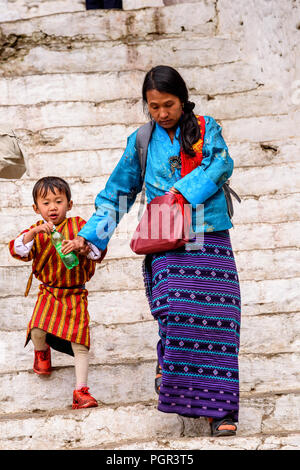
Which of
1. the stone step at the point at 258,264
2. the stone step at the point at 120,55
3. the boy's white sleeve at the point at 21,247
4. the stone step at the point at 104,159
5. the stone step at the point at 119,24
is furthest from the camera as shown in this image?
the stone step at the point at 119,24

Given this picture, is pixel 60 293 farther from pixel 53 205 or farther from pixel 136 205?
pixel 136 205

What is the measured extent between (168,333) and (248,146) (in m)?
2.94

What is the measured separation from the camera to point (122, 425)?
3594mm

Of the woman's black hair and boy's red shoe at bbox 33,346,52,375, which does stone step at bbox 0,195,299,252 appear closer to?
boy's red shoe at bbox 33,346,52,375

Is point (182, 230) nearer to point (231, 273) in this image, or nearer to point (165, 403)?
point (231, 273)

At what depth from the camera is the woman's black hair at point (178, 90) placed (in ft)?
11.3

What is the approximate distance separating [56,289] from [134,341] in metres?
0.67

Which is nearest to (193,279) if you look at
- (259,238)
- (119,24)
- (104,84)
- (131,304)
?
(131,304)

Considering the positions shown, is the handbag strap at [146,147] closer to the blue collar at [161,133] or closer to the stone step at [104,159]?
the blue collar at [161,133]

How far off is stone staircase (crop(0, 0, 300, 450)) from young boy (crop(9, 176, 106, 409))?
210mm

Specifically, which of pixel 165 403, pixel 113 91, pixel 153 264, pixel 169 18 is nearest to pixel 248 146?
pixel 113 91

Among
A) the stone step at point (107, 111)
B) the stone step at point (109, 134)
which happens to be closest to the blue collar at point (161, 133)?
the stone step at point (109, 134)

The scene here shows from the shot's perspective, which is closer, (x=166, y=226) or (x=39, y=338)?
(x=166, y=226)

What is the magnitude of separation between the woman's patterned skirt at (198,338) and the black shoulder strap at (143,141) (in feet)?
1.62
